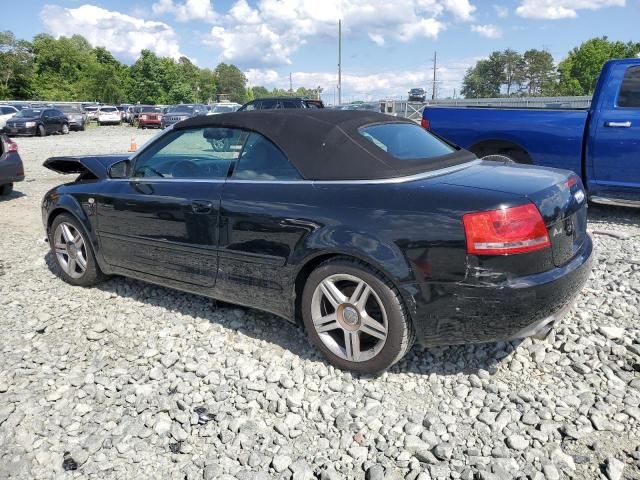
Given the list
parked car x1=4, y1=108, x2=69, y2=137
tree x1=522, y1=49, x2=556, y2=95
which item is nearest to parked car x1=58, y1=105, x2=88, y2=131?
parked car x1=4, y1=108, x2=69, y2=137

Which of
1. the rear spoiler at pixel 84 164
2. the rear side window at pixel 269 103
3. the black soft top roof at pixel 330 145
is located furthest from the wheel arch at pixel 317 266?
the rear side window at pixel 269 103

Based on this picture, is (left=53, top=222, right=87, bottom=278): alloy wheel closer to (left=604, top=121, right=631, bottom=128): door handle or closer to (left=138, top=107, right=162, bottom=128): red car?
(left=604, top=121, right=631, bottom=128): door handle

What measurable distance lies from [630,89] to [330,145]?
15.6ft

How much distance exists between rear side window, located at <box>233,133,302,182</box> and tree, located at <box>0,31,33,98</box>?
71.5 metres

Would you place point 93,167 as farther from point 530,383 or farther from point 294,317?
point 530,383

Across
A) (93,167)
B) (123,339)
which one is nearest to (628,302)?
(123,339)

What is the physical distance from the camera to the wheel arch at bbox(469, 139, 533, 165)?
662cm

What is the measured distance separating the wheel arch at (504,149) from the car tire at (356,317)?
4.47m

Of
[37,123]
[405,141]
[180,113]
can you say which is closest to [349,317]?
[405,141]

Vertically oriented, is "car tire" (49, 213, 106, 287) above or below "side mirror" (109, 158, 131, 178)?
below

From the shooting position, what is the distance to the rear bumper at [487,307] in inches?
103

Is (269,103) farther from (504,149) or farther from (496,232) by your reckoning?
(496,232)

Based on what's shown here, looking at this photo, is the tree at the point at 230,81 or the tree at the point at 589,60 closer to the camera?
the tree at the point at 589,60

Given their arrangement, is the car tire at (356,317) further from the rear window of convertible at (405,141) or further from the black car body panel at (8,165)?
the black car body panel at (8,165)
